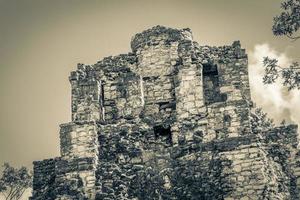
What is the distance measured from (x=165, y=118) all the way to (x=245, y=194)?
125 inches

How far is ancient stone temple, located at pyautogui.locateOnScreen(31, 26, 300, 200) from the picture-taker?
14.5 m

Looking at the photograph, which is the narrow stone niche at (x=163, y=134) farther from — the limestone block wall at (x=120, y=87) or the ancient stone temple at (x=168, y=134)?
the limestone block wall at (x=120, y=87)

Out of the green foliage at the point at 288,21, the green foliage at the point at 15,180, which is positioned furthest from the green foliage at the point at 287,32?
the green foliage at the point at 15,180

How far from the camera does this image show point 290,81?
14844 millimetres

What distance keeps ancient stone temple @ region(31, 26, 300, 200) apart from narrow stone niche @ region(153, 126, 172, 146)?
3cm

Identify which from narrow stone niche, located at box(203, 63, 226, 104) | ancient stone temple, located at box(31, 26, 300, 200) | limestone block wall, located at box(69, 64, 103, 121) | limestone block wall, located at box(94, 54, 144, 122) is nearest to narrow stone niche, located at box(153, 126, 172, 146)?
ancient stone temple, located at box(31, 26, 300, 200)

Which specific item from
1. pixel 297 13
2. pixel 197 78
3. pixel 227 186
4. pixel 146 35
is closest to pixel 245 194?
pixel 227 186

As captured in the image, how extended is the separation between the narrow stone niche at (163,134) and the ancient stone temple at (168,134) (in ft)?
0.09

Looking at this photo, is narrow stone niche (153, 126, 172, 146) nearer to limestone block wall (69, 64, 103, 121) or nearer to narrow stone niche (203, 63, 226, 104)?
narrow stone niche (203, 63, 226, 104)

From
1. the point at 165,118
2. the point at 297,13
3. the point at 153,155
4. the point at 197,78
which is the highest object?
the point at 297,13

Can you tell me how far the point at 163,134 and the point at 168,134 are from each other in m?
0.13

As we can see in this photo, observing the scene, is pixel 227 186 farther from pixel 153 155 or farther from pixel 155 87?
pixel 155 87

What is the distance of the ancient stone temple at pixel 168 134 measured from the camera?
14453 millimetres

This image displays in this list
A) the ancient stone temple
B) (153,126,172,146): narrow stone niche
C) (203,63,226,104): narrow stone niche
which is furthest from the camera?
(203,63,226,104): narrow stone niche
